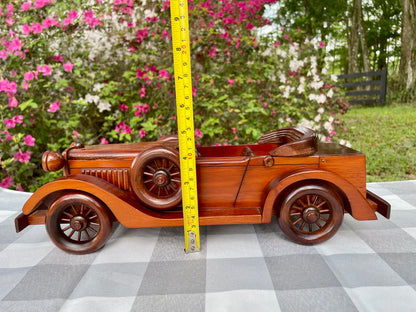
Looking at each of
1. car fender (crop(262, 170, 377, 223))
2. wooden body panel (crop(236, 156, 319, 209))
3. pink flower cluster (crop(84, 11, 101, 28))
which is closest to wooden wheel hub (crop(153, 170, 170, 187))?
wooden body panel (crop(236, 156, 319, 209))

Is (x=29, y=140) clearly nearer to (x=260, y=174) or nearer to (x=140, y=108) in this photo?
(x=140, y=108)

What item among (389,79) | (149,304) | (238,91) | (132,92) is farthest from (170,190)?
(389,79)

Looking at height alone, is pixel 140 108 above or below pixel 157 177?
above

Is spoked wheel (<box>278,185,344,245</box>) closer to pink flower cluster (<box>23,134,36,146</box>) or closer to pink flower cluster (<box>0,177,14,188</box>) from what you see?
pink flower cluster (<box>23,134,36,146</box>)

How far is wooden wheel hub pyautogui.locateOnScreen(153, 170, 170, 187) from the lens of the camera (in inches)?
60.6

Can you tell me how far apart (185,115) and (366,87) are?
99.4 inches

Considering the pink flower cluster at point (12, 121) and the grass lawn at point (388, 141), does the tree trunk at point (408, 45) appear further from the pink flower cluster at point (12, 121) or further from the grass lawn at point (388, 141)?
the pink flower cluster at point (12, 121)

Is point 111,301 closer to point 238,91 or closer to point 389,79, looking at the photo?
point 238,91

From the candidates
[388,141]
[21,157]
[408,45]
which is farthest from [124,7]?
[388,141]

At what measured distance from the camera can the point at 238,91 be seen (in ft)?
10.3

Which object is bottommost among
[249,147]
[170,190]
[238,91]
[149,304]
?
[149,304]

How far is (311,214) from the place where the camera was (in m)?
1.55

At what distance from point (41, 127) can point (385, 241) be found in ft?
9.18

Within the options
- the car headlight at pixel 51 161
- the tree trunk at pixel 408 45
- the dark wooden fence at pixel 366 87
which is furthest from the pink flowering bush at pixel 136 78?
the car headlight at pixel 51 161
